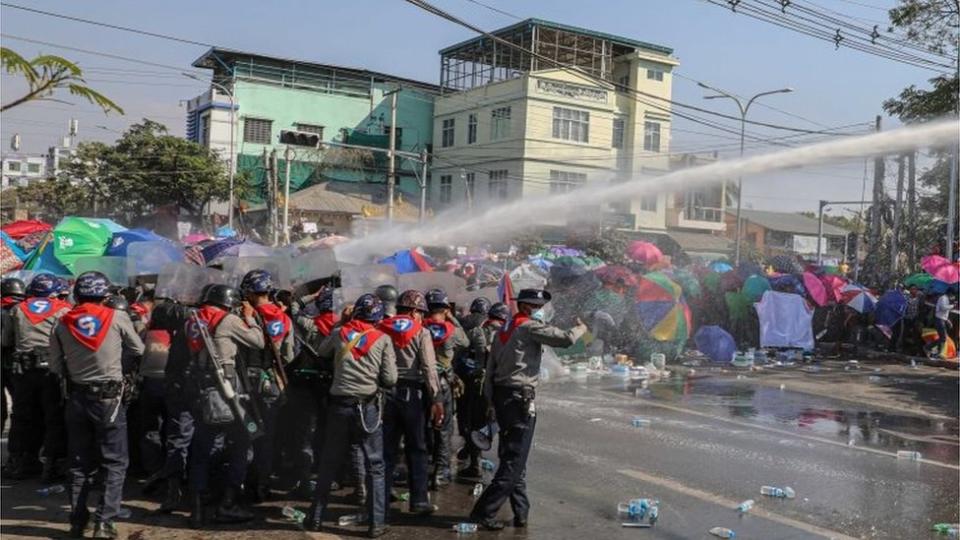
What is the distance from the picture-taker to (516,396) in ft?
21.7

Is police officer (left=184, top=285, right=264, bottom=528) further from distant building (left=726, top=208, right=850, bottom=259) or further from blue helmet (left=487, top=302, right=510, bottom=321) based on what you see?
distant building (left=726, top=208, right=850, bottom=259)

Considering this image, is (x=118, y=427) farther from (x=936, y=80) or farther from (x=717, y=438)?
(x=936, y=80)

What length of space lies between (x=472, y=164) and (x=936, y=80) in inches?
1067

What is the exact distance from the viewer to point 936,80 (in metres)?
24.3

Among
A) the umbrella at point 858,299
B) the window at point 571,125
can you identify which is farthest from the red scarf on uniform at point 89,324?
the window at point 571,125

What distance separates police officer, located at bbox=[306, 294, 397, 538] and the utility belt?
286 centimetres

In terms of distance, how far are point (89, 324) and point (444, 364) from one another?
9.90 ft

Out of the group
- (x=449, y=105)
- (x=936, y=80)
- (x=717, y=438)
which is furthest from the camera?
(x=449, y=105)

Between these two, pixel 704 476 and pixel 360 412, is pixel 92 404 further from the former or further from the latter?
pixel 704 476

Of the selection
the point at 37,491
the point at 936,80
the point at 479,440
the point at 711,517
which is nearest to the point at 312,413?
the point at 479,440

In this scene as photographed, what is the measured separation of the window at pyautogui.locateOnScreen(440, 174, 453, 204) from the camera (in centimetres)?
4992

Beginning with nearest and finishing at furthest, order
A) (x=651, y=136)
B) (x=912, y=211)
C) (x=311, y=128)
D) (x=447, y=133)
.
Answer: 1. (x=912, y=211)
2. (x=651, y=136)
3. (x=311, y=128)
4. (x=447, y=133)

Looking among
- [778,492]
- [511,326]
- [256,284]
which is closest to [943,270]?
[778,492]

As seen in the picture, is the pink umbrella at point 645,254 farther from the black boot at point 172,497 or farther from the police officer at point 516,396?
the black boot at point 172,497
